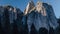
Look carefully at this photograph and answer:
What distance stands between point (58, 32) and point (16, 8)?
57.2ft

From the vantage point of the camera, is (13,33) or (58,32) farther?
(58,32)

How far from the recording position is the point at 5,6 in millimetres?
67062

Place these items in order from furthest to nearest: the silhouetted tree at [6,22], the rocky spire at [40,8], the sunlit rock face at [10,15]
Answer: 1. the rocky spire at [40,8]
2. the sunlit rock face at [10,15]
3. the silhouetted tree at [6,22]

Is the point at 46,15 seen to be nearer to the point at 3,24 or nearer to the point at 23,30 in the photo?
the point at 23,30

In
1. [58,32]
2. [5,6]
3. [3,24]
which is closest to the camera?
Result: [3,24]

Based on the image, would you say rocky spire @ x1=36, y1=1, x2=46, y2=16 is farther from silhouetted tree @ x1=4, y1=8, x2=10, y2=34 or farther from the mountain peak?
silhouetted tree @ x1=4, y1=8, x2=10, y2=34

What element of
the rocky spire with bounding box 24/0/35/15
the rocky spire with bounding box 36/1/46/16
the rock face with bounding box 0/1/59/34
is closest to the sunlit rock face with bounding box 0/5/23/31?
the rock face with bounding box 0/1/59/34

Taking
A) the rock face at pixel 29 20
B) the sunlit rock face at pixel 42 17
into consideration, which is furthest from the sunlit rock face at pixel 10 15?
the sunlit rock face at pixel 42 17

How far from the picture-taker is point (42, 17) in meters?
69.6

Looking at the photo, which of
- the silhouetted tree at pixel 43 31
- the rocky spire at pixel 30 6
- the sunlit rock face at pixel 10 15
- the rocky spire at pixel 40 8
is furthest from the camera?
the rocky spire at pixel 30 6

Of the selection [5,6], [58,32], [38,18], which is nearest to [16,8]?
[5,6]

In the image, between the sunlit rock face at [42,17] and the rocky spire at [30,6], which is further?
the rocky spire at [30,6]

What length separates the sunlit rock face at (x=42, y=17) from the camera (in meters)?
68.4

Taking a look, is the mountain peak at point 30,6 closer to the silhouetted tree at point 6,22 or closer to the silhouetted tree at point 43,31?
the silhouetted tree at point 43,31
